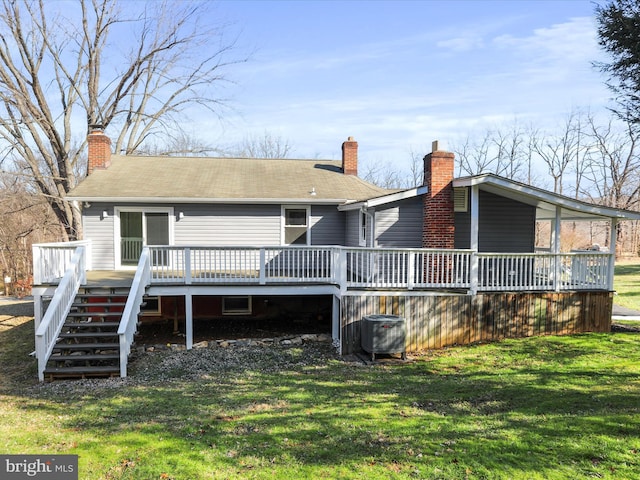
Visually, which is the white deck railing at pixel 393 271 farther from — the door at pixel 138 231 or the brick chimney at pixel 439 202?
the door at pixel 138 231

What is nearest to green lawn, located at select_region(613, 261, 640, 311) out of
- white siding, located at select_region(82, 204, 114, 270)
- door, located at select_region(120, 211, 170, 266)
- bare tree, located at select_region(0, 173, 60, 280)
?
door, located at select_region(120, 211, 170, 266)

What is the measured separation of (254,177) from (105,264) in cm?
573

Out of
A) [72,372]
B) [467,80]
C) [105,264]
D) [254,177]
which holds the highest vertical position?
[467,80]

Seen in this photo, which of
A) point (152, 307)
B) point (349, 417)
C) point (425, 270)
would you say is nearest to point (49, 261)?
point (152, 307)

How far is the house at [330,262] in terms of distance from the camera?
33.7 ft

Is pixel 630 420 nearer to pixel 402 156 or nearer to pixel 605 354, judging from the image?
pixel 605 354

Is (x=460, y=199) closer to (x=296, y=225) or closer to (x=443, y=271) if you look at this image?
(x=443, y=271)

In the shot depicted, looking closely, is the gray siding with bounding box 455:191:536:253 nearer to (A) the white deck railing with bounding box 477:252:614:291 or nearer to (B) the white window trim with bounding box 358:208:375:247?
(A) the white deck railing with bounding box 477:252:614:291

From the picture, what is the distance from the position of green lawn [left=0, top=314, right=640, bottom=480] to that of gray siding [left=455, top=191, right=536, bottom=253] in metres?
3.59

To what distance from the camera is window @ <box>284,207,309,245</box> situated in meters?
14.4

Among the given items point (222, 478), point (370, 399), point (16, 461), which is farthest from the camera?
point (370, 399)

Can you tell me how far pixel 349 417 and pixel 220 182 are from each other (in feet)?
35.3

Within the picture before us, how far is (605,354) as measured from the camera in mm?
9141

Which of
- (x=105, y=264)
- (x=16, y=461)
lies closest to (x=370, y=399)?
(x=16, y=461)
